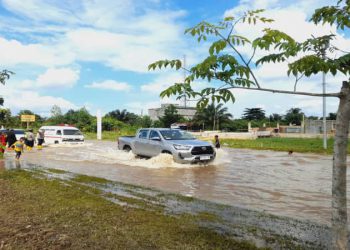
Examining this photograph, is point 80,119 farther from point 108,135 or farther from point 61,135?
point 61,135

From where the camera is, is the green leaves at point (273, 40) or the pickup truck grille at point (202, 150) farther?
the pickup truck grille at point (202, 150)

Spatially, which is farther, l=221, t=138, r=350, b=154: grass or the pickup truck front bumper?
l=221, t=138, r=350, b=154: grass

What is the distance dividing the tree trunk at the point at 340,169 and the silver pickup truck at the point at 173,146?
36.8 ft

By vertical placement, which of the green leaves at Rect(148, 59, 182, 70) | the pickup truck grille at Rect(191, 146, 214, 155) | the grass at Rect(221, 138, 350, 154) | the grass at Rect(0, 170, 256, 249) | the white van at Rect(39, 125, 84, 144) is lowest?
the grass at Rect(0, 170, 256, 249)

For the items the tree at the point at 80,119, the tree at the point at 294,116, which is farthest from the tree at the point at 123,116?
the tree at the point at 294,116

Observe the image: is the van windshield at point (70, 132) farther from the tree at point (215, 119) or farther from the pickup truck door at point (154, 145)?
the tree at point (215, 119)

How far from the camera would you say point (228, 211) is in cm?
727

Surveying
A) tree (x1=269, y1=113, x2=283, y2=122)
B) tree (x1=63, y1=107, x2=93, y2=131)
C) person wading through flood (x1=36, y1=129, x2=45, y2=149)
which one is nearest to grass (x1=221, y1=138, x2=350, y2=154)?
person wading through flood (x1=36, y1=129, x2=45, y2=149)

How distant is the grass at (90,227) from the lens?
4824 mm

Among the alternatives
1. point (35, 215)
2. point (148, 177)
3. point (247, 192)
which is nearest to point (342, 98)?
point (35, 215)

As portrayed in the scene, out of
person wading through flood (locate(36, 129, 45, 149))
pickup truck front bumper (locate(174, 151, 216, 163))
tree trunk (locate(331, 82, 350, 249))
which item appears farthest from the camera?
person wading through flood (locate(36, 129, 45, 149))

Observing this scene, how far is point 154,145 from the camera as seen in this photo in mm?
16281

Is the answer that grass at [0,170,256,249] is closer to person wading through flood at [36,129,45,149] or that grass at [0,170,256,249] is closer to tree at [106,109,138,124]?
person wading through flood at [36,129,45,149]

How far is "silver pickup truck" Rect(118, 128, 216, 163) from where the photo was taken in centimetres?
1495
